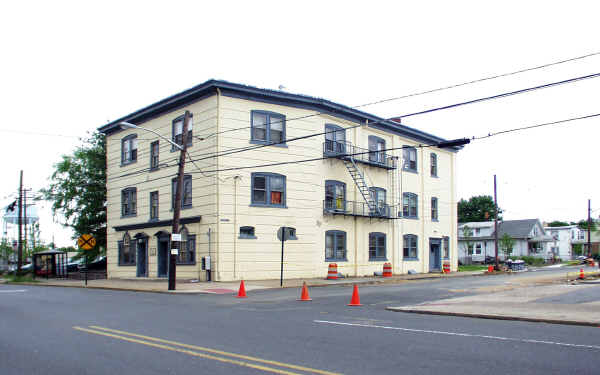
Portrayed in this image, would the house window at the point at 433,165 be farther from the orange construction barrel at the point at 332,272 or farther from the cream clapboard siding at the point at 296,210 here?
the orange construction barrel at the point at 332,272

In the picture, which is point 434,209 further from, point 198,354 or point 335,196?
point 198,354

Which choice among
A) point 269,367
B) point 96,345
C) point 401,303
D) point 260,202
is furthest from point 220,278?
point 269,367

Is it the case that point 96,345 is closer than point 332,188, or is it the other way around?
point 96,345

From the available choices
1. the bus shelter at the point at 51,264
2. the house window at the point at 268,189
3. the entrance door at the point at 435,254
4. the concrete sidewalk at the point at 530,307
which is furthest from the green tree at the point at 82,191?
the concrete sidewalk at the point at 530,307

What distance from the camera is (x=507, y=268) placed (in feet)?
139

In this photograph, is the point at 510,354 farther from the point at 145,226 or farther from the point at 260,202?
the point at 145,226

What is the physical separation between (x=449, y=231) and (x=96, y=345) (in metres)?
36.6

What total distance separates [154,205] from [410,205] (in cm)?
1725

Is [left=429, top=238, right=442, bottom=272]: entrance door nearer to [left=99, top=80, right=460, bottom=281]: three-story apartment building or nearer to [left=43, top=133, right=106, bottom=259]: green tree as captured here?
[left=99, top=80, right=460, bottom=281]: three-story apartment building

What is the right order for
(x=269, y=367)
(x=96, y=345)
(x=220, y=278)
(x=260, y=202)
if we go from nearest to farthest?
(x=269, y=367) < (x=96, y=345) < (x=220, y=278) < (x=260, y=202)

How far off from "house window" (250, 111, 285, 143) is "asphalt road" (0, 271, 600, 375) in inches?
623

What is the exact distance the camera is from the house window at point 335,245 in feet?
105

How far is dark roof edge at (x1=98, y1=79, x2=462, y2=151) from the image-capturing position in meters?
28.5

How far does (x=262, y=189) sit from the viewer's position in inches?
1161
